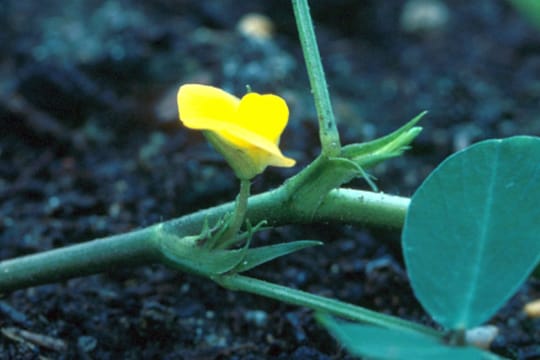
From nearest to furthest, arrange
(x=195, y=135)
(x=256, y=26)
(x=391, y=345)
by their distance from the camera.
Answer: (x=391, y=345)
(x=195, y=135)
(x=256, y=26)

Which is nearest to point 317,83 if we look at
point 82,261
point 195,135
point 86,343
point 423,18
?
point 82,261

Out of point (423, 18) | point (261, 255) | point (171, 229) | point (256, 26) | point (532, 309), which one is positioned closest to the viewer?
point (261, 255)

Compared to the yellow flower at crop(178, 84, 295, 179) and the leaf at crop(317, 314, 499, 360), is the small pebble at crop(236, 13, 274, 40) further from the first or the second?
the leaf at crop(317, 314, 499, 360)

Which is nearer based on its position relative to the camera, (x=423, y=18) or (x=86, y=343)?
(x=86, y=343)

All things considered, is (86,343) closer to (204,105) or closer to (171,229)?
(171,229)

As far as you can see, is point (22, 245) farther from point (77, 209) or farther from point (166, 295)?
point (166, 295)

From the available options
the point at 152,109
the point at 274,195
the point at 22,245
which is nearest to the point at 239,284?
the point at 274,195

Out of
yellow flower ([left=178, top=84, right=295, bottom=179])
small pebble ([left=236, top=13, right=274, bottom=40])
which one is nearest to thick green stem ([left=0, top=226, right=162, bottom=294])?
yellow flower ([left=178, top=84, right=295, bottom=179])
